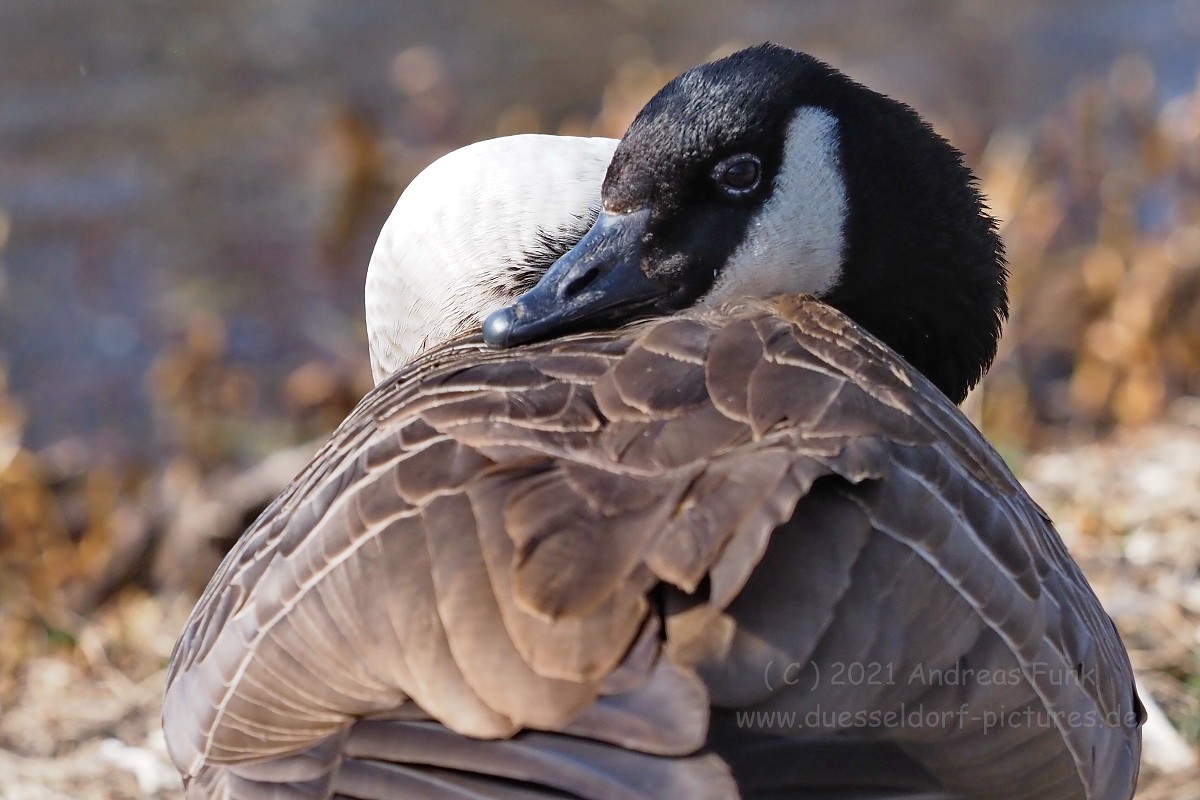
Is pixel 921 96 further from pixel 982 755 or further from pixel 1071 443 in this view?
pixel 982 755

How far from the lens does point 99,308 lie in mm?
8898

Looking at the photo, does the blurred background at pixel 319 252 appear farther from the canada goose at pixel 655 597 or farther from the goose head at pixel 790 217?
the canada goose at pixel 655 597

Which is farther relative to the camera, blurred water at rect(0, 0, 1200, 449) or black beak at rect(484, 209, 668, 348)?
blurred water at rect(0, 0, 1200, 449)

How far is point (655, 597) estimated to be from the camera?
2.40m

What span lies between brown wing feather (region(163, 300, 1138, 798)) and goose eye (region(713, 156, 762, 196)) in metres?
0.71

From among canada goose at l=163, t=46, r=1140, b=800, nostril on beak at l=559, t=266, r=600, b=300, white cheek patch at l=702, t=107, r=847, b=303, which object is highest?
white cheek patch at l=702, t=107, r=847, b=303

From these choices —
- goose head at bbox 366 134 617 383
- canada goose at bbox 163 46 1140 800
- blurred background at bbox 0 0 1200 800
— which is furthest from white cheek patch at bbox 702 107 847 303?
blurred background at bbox 0 0 1200 800

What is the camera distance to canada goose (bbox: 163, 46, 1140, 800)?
233cm

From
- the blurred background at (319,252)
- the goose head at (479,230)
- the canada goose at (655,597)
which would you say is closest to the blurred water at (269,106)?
the blurred background at (319,252)

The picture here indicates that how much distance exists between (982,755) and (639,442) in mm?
719

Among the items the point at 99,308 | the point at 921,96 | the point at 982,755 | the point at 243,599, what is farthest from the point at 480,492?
the point at 921,96

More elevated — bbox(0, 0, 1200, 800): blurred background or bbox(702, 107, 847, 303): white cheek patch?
bbox(0, 0, 1200, 800): blurred background

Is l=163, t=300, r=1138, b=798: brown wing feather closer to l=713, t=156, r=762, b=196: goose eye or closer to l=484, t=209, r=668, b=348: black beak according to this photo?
l=484, t=209, r=668, b=348: black beak

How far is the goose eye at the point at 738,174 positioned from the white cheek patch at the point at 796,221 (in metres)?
0.06
